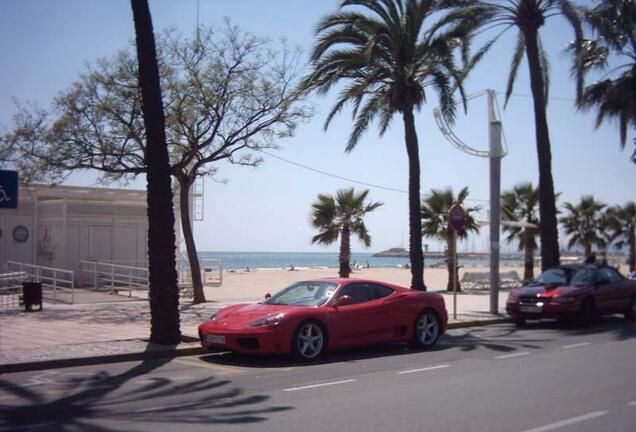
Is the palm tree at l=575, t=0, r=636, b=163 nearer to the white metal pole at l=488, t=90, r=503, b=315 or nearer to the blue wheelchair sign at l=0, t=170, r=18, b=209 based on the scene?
the white metal pole at l=488, t=90, r=503, b=315

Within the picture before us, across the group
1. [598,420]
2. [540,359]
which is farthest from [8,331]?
[598,420]

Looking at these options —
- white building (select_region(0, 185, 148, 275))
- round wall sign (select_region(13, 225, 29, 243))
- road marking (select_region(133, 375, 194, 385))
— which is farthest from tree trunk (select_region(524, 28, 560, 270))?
round wall sign (select_region(13, 225, 29, 243))

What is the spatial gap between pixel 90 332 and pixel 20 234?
1360 centimetres

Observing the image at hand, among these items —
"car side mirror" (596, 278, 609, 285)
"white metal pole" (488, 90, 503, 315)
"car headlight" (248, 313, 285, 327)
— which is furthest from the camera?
"white metal pole" (488, 90, 503, 315)

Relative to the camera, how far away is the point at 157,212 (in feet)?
41.4

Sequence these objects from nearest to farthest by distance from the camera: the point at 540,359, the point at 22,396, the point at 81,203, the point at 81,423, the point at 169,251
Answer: the point at 81,423
the point at 22,396
the point at 540,359
the point at 169,251
the point at 81,203

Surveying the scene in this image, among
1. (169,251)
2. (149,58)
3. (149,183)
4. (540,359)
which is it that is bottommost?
(540,359)

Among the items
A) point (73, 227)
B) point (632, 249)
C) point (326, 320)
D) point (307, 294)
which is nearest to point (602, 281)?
point (307, 294)

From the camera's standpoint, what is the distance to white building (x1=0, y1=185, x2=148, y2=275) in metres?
25.6

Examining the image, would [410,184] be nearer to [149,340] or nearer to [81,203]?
[149,340]

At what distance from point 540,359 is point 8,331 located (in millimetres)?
10041

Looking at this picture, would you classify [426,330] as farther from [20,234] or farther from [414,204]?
[20,234]

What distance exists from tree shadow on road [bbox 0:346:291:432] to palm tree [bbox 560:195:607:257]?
35.9 meters

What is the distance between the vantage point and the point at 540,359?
463 inches
